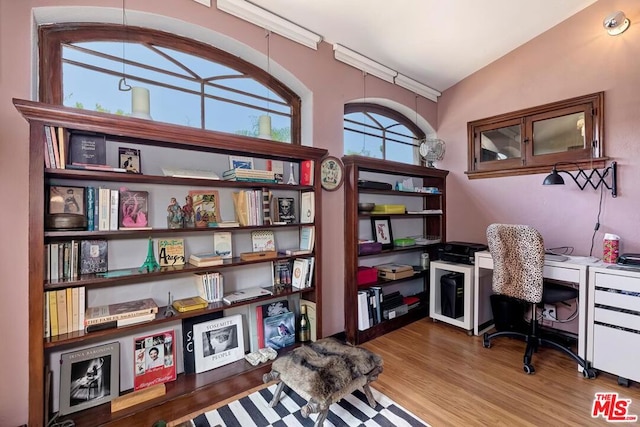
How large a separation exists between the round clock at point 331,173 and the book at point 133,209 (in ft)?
4.22

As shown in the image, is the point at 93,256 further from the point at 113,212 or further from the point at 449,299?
the point at 449,299

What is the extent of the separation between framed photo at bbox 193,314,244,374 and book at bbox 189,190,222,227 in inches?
27.6

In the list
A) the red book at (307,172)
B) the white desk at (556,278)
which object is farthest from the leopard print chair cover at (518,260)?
the red book at (307,172)

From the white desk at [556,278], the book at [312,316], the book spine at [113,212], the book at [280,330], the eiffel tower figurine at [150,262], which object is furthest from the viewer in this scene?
the book at [312,316]

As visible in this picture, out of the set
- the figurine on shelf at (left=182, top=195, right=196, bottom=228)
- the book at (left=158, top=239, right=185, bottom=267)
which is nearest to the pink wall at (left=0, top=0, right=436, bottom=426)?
the book at (left=158, top=239, right=185, bottom=267)

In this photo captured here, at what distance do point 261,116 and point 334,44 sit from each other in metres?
0.99

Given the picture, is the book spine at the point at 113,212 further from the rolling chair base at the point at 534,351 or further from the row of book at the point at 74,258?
the rolling chair base at the point at 534,351

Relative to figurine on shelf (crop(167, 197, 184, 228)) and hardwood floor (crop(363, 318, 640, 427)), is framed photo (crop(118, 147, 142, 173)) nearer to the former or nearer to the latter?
figurine on shelf (crop(167, 197, 184, 228))

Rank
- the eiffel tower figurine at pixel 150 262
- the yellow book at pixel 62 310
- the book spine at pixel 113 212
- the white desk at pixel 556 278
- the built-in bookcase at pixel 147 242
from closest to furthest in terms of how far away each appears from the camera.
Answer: the built-in bookcase at pixel 147 242 < the yellow book at pixel 62 310 < the book spine at pixel 113 212 < the eiffel tower figurine at pixel 150 262 < the white desk at pixel 556 278

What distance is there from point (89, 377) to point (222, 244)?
1.03m

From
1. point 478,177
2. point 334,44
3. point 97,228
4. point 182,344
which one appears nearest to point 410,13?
point 334,44

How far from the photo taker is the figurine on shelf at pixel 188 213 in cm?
187

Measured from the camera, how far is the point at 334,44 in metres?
2.50

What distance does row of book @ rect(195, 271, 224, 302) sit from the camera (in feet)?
6.35
